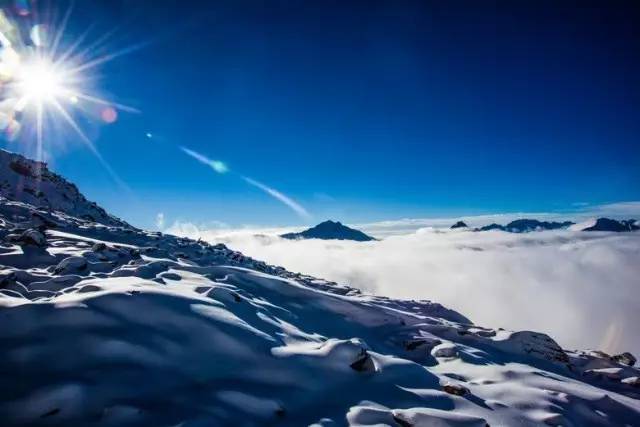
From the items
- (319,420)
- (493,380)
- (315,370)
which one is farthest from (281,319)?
(493,380)

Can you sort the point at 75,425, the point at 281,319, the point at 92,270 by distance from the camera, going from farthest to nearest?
the point at 92,270
the point at 281,319
the point at 75,425

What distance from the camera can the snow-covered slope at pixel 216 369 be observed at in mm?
7078

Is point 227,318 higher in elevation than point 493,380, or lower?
higher

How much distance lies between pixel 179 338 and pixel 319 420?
4.21 meters

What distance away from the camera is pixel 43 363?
743 cm

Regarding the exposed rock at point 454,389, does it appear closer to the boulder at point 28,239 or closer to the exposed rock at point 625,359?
the exposed rock at point 625,359

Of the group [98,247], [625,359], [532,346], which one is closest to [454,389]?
[532,346]

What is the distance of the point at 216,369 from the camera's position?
8.78 meters

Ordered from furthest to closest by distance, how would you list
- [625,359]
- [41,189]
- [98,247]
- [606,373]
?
A: [41,189]
[625,359]
[98,247]
[606,373]

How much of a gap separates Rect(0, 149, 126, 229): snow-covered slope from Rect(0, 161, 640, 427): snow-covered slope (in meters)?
26.3

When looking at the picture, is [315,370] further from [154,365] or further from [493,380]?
[493,380]

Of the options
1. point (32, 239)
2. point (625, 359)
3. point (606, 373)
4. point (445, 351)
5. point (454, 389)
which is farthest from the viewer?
point (625, 359)

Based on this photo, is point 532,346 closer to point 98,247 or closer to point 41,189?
point 98,247

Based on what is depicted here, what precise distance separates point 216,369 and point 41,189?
45.9 meters
